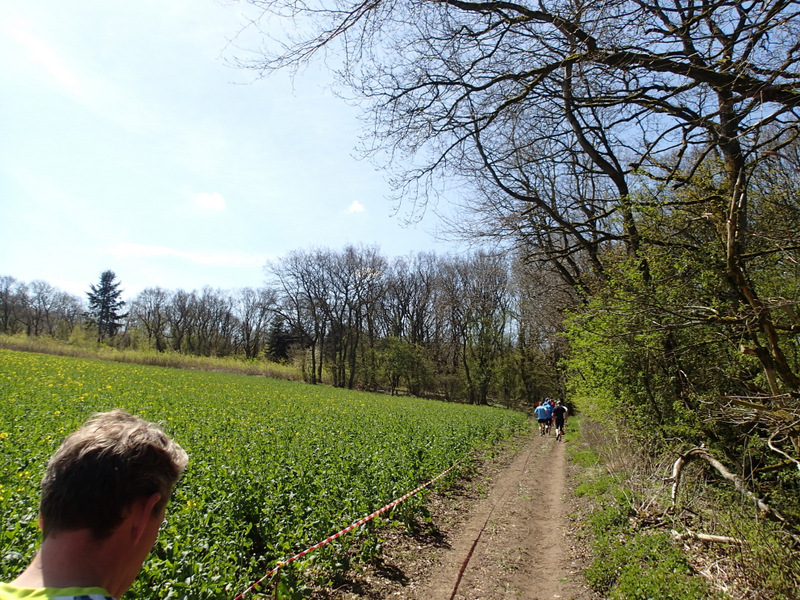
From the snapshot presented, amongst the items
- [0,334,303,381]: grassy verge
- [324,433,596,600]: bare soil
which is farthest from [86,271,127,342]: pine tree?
[324,433,596,600]: bare soil

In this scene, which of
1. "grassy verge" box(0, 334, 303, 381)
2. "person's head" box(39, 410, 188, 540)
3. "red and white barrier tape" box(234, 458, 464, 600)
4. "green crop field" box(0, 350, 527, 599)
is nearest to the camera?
"person's head" box(39, 410, 188, 540)

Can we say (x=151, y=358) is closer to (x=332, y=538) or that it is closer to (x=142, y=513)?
(x=332, y=538)

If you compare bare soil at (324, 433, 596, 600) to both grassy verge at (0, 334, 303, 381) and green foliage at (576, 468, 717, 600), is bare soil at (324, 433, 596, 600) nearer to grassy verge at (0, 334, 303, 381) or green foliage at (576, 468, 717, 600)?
green foliage at (576, 468, 717, 600)

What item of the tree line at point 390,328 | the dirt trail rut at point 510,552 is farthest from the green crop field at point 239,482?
the tree line at point 390,328

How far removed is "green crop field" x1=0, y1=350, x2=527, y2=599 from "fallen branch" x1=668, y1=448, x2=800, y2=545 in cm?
409

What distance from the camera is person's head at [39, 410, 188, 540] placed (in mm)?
1361

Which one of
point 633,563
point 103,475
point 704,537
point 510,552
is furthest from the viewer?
point 510,552

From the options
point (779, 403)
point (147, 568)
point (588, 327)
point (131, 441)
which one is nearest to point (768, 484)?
Result: point (779, 403)

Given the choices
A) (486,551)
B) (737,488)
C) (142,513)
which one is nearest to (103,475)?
(142,513)

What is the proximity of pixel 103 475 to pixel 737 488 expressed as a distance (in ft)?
24.4

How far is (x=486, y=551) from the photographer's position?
719 centimetres

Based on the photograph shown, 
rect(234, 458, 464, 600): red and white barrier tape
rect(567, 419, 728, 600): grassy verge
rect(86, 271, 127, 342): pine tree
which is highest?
rect(86, 271, 127, 342): pine tree

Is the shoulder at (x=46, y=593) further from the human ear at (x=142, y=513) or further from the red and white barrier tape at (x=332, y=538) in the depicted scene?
the red and white barrier tape at (x=332, y=538)

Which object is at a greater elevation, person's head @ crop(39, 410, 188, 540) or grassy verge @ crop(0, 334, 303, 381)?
person's head @ crop(39, 410, 188, 540)
